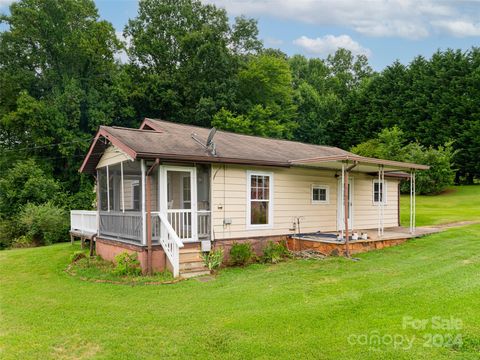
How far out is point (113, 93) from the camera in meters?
28.8

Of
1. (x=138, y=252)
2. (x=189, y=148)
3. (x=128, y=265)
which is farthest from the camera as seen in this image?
(x=189, y=148)

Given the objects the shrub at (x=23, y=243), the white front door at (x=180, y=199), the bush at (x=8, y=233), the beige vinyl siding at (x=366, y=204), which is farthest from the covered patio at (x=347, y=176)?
the bush at (x=8, y=233)

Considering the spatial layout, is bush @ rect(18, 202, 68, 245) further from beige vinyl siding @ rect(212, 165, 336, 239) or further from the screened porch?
beige vinyl siding @ rect(212, 165, 336, 239)

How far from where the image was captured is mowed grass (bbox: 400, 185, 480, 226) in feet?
58.5

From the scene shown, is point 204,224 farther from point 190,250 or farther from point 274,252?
point 274,252

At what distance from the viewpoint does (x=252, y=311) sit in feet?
20.1

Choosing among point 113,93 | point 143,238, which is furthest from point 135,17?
point 143,238

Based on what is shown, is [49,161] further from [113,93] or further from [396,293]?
[396,293]

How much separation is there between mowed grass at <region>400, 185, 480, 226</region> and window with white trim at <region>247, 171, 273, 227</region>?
9109 mm

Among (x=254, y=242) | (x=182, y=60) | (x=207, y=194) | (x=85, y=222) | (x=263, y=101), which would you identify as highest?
(x=182, y=60)

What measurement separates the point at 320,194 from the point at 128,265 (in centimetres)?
655

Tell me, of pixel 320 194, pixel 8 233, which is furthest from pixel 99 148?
pixel 8 233

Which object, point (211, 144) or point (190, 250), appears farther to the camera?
point (211, 144)

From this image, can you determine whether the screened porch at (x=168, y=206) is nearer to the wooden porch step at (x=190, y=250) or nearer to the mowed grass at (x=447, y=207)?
the wooden porch step at (x=190, y=250)
